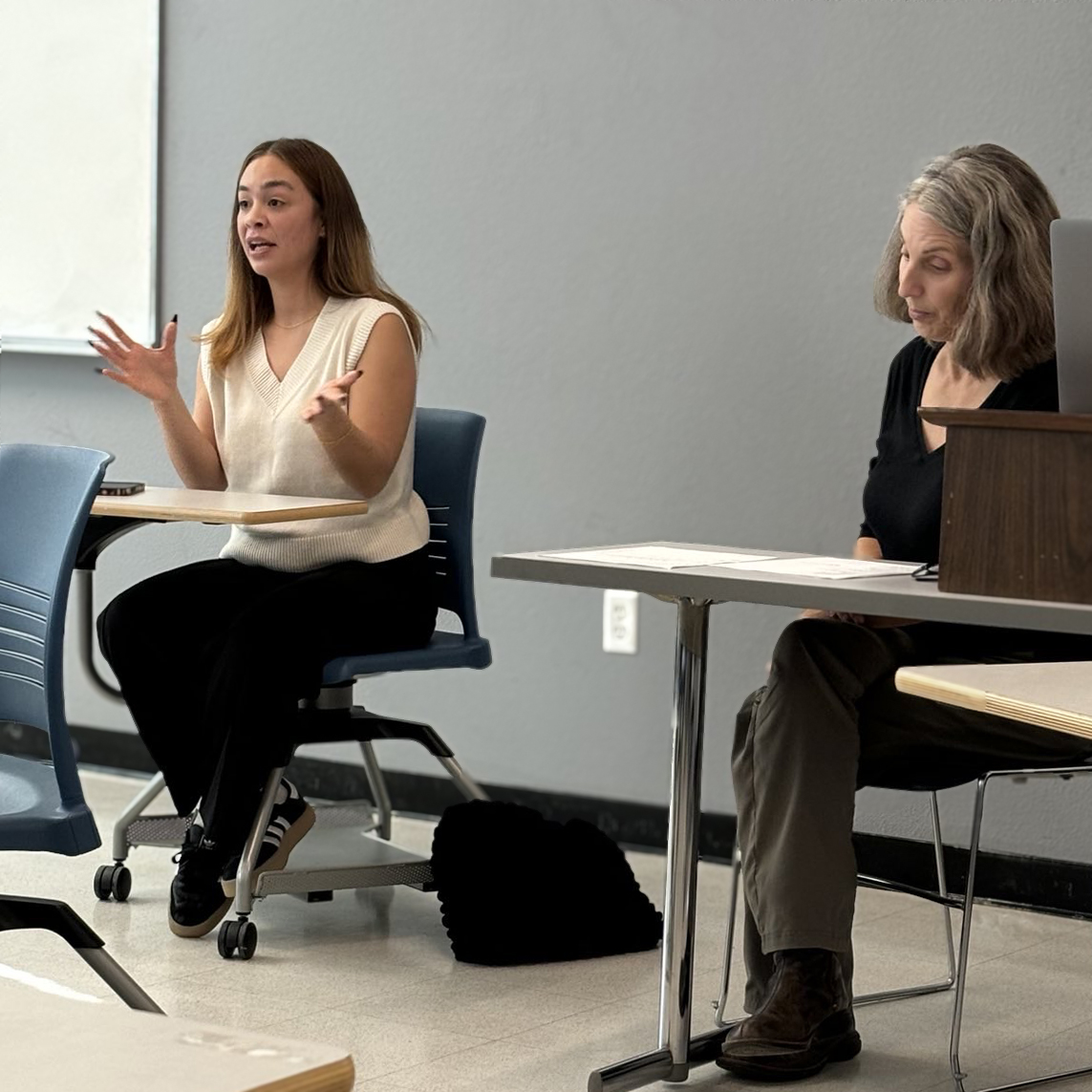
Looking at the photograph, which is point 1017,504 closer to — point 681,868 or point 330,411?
point 681,868

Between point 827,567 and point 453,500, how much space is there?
3.70ft

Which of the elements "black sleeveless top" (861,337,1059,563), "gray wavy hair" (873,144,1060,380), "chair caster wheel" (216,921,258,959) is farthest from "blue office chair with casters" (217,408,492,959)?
"gray wavy hair" (873,144,1060,380)

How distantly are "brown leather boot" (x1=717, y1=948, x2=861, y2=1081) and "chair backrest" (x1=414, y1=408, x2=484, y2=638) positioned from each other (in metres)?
1.03

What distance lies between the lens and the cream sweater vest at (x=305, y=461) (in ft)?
9.74

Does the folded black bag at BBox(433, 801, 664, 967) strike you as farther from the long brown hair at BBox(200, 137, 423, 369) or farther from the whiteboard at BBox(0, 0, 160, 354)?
the whiteboard at BBox(0, 0, 160, 354)

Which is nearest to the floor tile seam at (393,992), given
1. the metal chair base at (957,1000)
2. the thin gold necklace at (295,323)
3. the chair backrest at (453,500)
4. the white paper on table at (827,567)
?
the metal chair base at (957,1000)

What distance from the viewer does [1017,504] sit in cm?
192

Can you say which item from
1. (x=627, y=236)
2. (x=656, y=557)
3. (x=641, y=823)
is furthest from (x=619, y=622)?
(x=656, y=557)

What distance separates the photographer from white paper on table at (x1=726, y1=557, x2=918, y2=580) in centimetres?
201

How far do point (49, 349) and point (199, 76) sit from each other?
2.32 ft

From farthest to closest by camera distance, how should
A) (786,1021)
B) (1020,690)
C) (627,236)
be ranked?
1. (627,236)
2. (786,1021)
3. (1020,690)

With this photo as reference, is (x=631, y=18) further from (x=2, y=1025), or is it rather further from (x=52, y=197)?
(x=2, y=1025)

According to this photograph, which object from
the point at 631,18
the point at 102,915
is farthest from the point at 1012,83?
the point at 102,915

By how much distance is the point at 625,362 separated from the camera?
3477 mm
